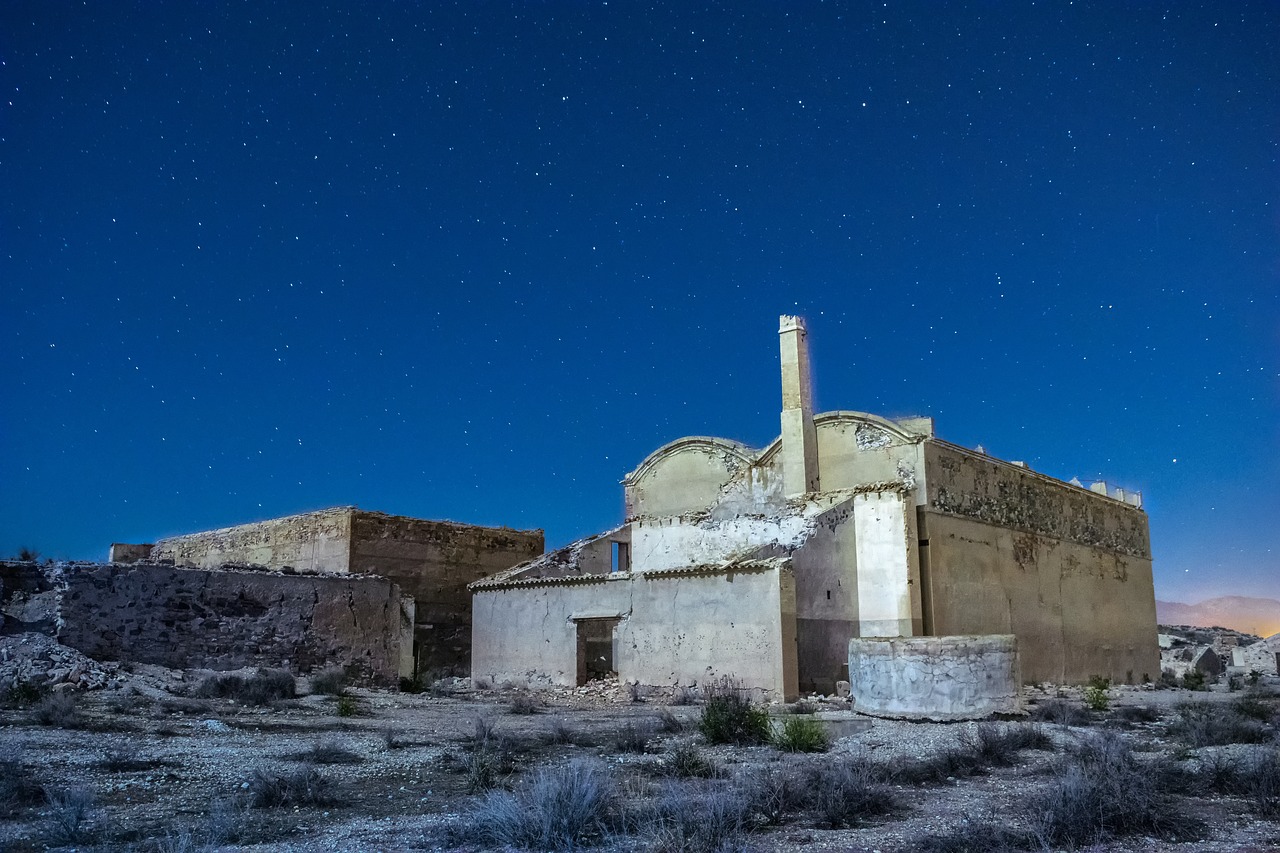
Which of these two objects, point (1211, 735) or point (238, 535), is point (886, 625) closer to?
point (1211, 735)

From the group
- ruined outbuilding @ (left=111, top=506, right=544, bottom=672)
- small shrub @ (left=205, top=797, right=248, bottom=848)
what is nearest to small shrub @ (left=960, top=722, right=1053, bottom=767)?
small shrub @ (left=205, top=797, right=248, bottom=848)

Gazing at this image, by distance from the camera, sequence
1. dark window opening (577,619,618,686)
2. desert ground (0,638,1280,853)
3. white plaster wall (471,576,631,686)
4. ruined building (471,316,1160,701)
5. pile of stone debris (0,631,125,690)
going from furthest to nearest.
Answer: dark window opening (577,619,618,686)
white plaster wall (471,576,631,686)
ruined building (471,316,1160,701)
pile of stone debris (0,631,125,690)
desert ground (0,638,1280,853)

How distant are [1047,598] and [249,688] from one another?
20504mm

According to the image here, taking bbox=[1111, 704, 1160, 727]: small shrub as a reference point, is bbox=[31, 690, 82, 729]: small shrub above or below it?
above

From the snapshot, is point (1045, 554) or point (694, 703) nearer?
point (694, 703)

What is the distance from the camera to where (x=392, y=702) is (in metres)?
17.6

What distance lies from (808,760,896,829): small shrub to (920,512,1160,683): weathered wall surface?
15.5 meters

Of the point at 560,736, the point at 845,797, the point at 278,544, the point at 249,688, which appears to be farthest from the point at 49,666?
the point at 278,544

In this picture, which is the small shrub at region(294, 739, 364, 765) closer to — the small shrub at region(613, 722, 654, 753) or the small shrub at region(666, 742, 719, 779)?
the small shrub at region(613, 722, 654, 753)

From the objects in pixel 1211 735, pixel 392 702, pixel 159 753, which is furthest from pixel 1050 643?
pixel 159 753

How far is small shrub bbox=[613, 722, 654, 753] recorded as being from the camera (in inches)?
438

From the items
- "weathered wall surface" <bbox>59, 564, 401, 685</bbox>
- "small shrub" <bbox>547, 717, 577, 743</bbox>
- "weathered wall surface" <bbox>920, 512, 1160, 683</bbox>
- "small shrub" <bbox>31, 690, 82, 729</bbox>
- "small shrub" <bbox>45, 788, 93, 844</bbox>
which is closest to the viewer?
"small shrub" <bbox>45, 788, 93, 844</bbox>

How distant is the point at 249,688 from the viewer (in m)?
16.2

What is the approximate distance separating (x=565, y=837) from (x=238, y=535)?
1080 inches
